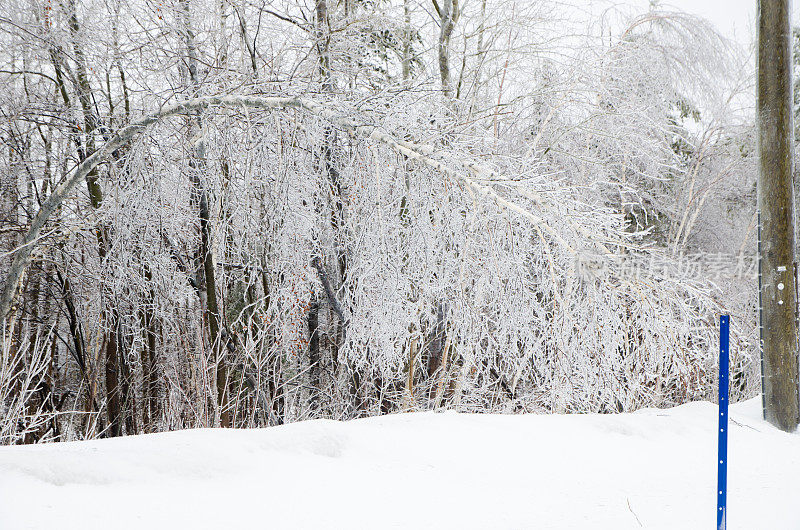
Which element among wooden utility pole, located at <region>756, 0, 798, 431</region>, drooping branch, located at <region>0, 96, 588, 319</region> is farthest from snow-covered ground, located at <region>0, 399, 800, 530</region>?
drooping branch, located at <region>0, 96, 588, 319</region>

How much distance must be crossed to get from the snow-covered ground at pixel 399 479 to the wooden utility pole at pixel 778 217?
1132 mm

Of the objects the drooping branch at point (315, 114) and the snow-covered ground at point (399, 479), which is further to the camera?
the drooping branch at point (315, 114)

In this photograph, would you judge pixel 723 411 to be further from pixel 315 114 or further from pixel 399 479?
pixel 315 114

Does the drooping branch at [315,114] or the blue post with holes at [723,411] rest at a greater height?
the drooping branch at [315,114]

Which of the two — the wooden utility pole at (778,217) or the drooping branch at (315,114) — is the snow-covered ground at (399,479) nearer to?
the wooden utility pole at (778,217)

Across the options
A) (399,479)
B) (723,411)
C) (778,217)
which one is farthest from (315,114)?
(778,217)

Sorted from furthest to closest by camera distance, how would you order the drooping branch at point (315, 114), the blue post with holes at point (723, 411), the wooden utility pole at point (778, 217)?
the wooden utility pole at point (778, 217) < the drooping branch at point (315, 114) < the blue post with holes at point (723, 411)

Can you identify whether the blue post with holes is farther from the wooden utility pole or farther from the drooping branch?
the wooden utility pole

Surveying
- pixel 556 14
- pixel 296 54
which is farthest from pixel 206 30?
pixel 556 14

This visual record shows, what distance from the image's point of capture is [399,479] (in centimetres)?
315

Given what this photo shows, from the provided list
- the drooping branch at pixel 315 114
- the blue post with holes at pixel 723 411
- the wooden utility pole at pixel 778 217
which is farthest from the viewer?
the wooden utility pole at pixel 778 217

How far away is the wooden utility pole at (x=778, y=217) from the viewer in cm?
537

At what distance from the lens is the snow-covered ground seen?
2482mm

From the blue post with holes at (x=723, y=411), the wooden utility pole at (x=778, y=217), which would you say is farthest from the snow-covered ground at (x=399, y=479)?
the wooden utility pole at (x=778, y=217)
